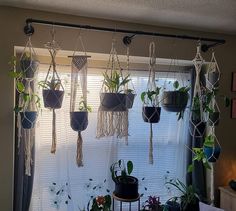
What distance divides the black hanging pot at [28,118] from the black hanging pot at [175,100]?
904mm

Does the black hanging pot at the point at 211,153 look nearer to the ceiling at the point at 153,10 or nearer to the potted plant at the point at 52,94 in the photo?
the ceiling at the point at 153,10

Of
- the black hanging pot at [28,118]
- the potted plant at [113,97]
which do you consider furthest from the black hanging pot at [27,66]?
the potted plant at [113,97]

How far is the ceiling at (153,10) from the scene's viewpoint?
1794mm

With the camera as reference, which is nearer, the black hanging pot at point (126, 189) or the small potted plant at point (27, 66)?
the small potted plant at point (27, 66)

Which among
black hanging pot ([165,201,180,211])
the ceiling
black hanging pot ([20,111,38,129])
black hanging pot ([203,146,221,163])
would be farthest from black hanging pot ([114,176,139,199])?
the ceiling

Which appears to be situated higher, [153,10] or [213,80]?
[153,10]

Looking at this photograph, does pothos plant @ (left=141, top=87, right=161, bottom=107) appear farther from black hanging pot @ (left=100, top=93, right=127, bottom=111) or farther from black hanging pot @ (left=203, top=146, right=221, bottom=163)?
black hanging pot @ (left=203, top=146, right=221, bottom=163)

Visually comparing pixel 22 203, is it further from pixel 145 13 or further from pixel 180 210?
pixel 145 13

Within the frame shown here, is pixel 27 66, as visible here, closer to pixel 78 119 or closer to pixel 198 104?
pixel 78 119

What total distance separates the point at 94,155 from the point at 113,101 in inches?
33.7

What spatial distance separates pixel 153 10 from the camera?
193cm

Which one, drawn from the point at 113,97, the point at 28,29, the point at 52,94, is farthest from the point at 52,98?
the point at 28,29

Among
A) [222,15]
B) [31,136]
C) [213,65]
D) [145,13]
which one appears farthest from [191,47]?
[31,136]

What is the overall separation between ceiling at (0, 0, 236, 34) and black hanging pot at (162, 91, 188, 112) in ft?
1.90
